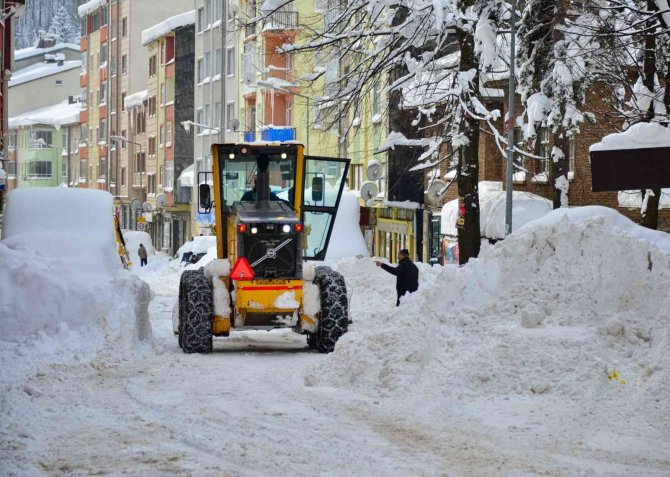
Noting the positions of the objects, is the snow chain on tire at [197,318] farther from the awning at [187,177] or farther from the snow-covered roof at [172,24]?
the snow-covered roof at [172,24]

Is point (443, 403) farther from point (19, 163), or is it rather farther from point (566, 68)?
point (19, 163)

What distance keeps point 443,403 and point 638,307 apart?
10.9 ft

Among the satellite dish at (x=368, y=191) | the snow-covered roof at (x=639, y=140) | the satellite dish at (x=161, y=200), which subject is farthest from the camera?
the satellite dish at (x=161, y=200)

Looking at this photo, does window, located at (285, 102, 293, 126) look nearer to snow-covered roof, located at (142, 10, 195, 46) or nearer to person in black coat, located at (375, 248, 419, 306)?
snow-covered roof, located at (142, 10, 195, 46)

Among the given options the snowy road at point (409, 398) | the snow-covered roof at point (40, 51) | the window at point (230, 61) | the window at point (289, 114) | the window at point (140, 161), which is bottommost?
the snowy road at point (409, 398)

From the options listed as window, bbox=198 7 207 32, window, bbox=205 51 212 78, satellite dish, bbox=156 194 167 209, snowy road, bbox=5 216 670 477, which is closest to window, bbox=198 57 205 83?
window, bbox=205 51 212 78

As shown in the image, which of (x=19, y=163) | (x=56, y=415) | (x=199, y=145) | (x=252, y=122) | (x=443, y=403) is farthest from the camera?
(x=19, y=163)

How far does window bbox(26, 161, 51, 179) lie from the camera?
427ft

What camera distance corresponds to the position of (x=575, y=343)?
1502cm

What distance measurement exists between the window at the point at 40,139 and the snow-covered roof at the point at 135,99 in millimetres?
29653

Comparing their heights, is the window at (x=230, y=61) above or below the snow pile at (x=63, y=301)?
above

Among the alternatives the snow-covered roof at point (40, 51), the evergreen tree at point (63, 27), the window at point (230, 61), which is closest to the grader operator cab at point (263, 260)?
the window at point (230, 61)

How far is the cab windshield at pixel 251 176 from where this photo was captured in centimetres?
2008

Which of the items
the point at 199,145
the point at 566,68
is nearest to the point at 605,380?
the point at 566,68
